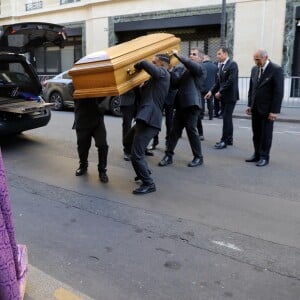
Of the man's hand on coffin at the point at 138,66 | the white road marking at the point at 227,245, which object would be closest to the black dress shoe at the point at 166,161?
the man's hand on coffin at the point at 138,66

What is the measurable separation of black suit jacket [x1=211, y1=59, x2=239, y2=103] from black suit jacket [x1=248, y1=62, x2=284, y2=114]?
903mm

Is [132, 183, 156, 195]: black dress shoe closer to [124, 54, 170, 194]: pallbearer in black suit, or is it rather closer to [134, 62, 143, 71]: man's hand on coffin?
[124, 54, 170, 194]: pallbearer in black suit

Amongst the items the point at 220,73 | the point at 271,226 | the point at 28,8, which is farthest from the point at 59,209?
the point at 28,8

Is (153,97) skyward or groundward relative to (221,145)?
skyward

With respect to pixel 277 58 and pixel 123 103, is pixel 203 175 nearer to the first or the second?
pixel 123 103

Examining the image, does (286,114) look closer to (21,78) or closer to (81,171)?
(21,78)

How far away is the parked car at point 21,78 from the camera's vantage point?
7043mm

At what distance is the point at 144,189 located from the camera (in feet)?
16.6

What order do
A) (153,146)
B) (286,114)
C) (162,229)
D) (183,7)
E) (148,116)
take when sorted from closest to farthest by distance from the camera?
(162,229)
(148,116)
(153,146)
(286,114)
(183,7)

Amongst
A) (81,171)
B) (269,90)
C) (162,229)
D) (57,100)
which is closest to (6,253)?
(162,229)

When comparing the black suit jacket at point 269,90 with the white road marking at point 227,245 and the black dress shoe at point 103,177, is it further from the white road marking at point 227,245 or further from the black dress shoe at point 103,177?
the white road marking at point 227,245

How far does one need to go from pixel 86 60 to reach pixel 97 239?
7.73 feet

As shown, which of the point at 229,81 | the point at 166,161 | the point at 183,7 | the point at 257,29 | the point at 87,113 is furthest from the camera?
the point at 183,7

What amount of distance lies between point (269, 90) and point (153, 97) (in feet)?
7.16
